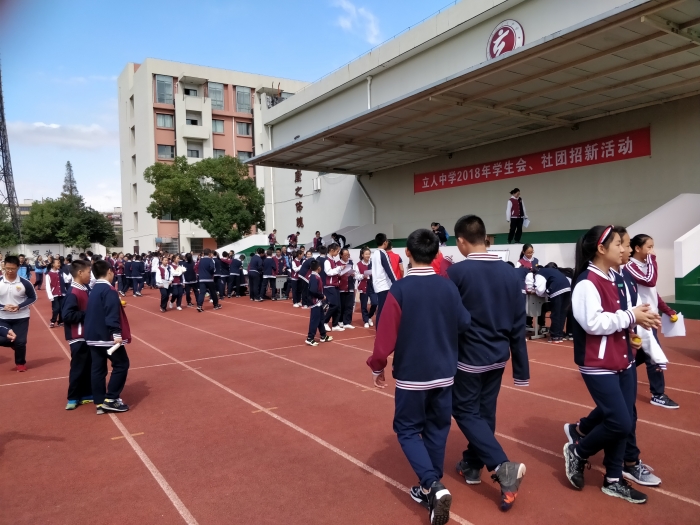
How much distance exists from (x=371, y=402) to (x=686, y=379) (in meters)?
3.88

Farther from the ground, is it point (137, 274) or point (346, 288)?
point (346, 288)

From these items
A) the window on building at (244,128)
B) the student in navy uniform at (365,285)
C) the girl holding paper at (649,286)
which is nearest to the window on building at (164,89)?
the window on building at (244,128)

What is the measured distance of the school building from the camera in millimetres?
10953

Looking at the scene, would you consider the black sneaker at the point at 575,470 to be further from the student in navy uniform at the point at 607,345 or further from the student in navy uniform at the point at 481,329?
the student in navy uniform at the point at 481,329

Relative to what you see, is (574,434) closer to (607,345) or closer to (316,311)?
(607,345)

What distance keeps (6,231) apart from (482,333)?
61444mm

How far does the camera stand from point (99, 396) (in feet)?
18.7

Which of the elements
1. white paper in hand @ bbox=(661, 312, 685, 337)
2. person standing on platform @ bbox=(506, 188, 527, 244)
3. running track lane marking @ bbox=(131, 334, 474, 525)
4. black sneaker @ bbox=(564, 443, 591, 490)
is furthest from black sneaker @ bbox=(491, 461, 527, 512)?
person standing on platform @ bbox=(506, 188, 527, 244)

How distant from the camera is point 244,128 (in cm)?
5122

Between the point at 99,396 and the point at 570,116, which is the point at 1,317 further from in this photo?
the point at 570,116

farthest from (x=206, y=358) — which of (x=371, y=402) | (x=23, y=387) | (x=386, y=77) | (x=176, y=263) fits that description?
(x=386, y=77)

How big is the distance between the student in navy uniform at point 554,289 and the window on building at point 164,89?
4521 cm

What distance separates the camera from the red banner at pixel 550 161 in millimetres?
14758

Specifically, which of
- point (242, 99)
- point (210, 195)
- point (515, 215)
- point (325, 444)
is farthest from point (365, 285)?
point (242, 99)
